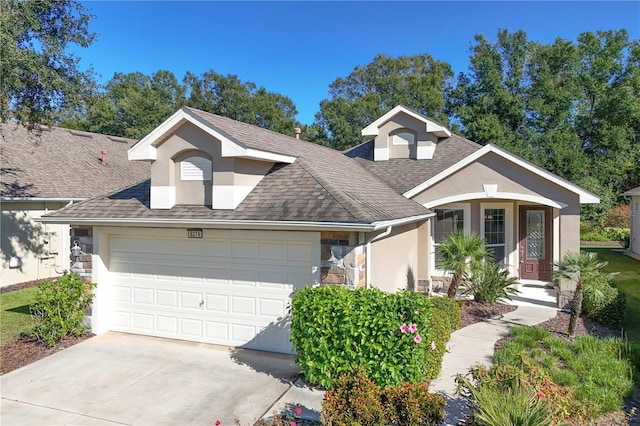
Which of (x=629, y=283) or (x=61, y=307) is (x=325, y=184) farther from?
(x=629, y=283)

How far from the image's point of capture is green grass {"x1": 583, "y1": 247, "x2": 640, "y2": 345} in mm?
9708

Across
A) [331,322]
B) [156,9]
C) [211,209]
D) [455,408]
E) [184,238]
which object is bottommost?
[455,408]

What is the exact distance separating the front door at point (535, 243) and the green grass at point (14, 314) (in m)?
14.3

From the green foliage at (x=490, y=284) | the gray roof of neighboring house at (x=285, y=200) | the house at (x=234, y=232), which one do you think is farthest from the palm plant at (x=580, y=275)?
the gray roof of neighboring house at (x=285, y=200)

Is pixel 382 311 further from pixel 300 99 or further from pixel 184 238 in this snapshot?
pixel 300 99

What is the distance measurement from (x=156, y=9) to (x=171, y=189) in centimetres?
973

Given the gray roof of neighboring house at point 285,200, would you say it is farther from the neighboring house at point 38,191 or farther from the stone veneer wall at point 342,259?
the neighboring house at point 38,191

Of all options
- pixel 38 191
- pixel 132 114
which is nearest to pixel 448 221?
pixel 38 191

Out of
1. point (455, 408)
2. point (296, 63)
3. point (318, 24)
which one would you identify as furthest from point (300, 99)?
point (455, 408)

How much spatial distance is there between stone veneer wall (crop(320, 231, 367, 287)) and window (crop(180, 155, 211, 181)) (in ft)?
10.4

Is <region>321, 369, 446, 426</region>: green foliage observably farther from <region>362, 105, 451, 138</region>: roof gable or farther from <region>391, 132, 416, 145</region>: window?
<region>391, 132, 416, 145</region>: window

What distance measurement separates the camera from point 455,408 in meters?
5.77

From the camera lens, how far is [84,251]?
29.8ft

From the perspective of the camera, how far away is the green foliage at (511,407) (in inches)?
171
